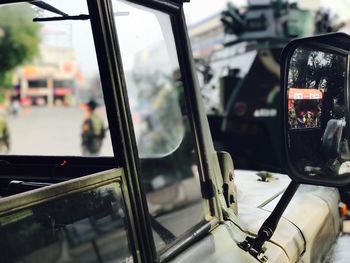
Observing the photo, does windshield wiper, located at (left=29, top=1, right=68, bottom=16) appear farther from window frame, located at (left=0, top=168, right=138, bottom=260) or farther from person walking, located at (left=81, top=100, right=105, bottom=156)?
person walking, located at (left=81, top=100, right=105, bottom=156)

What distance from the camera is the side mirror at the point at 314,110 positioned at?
52.4 inches

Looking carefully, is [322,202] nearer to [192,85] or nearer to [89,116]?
[192,85]

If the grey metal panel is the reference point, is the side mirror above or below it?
above

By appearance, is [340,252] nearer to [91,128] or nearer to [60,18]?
[60,18]

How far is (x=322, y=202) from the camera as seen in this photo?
2.17 meters

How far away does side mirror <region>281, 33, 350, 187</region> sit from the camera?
1.33 m

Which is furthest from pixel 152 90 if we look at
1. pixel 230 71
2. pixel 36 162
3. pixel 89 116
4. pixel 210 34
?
pixel 36 162

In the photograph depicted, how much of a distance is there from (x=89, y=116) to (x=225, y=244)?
22.5 ft

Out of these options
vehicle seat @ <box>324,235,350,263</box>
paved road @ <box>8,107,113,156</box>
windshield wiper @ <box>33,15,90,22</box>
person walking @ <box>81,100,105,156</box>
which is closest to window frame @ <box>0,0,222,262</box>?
windshield wiper @ <box>33,15,90,22</box>

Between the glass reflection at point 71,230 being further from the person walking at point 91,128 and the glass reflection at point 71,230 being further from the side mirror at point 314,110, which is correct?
the person walking at point 91,128

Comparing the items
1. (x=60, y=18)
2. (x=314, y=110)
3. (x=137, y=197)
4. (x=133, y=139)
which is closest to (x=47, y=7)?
(x=60, y=18)

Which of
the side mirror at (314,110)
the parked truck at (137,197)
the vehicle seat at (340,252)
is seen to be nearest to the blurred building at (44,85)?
the vehicle seat at (340,252)

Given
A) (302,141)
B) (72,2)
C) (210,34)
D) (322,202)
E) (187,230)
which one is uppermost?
(210,34)

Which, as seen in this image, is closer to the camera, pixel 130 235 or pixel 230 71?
pixel 130 235
